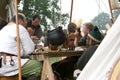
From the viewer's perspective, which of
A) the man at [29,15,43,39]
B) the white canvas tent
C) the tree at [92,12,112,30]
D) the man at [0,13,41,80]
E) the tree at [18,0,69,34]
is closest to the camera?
the white canvas tent

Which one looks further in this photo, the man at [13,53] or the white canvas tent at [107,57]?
the man at [13,53]

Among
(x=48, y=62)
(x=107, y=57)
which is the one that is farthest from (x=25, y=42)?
(x=107, y=57)

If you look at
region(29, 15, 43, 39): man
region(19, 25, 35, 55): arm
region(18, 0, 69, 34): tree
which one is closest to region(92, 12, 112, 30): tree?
region(29, 15, 43, 39): man

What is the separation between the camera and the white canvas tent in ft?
7.83

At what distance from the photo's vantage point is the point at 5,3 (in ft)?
32.7

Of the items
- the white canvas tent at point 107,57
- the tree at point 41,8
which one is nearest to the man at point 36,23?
the white canvas tent at point 107,57

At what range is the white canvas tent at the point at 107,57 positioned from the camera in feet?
7.83

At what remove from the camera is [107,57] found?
7.96ft

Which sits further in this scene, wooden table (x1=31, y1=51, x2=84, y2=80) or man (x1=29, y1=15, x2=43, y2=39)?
man (x1=29, y1=15, x2=43, y2=39)

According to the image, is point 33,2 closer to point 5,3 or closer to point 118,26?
point 5,3

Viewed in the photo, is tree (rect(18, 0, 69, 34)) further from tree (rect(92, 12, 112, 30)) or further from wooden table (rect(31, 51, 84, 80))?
wooden table (rect(31, 51, 84, 80))

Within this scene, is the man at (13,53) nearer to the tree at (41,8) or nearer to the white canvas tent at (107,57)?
the white canvas tent at (107,57)

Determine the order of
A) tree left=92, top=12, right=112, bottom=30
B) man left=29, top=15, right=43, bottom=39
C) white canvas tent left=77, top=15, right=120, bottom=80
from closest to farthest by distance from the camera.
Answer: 1. white canvas tent left=77, top=15, right=120, bottom=80
2. man left=29, top=15, right=43, bottom=39
3. tree left=92, top=12, right=112, bottom=30

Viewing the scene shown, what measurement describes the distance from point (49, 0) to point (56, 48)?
1157 inches
